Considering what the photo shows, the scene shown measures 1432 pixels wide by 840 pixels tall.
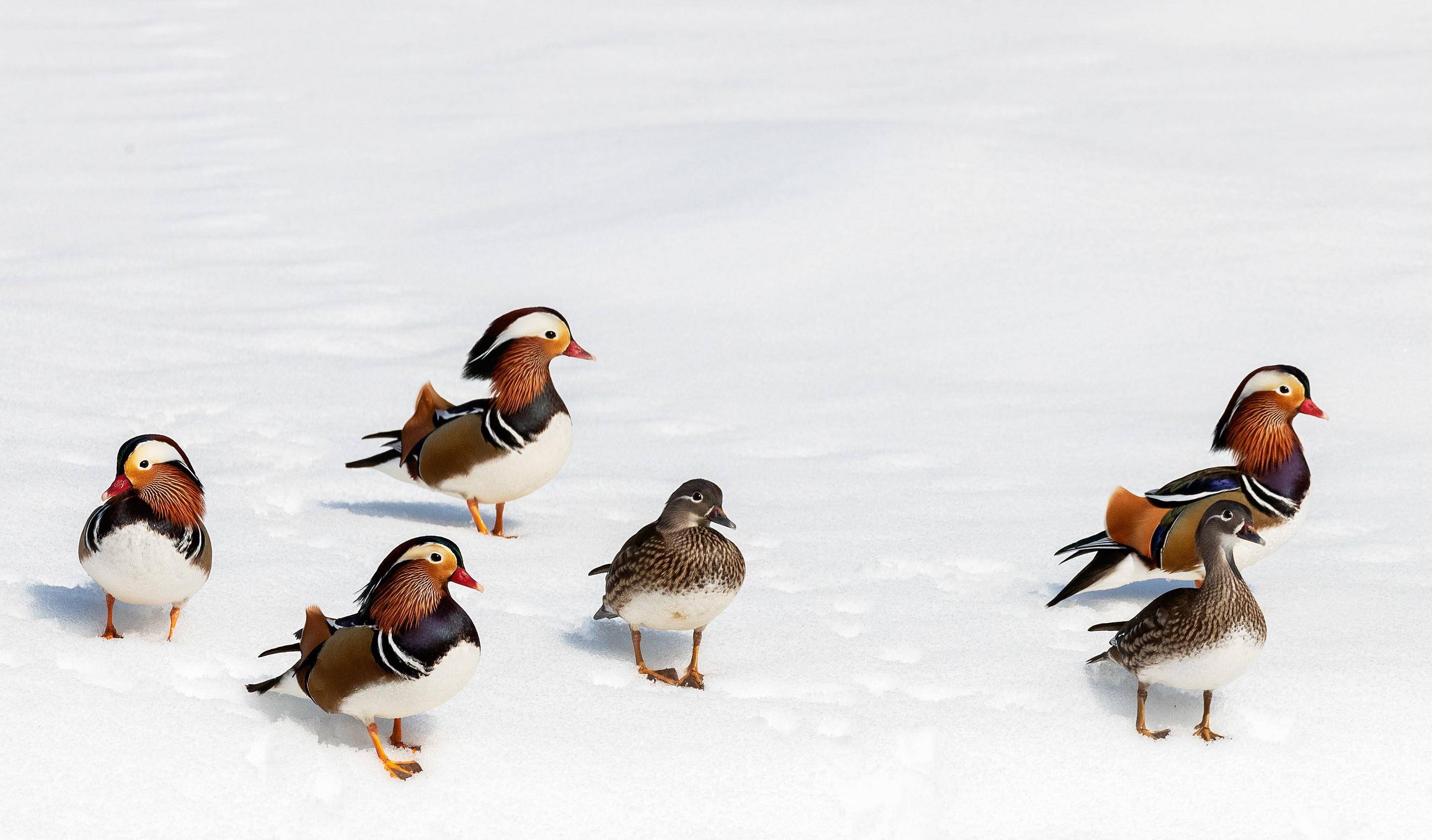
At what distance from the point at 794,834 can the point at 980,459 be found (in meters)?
3.72

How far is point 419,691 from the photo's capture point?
160 inches

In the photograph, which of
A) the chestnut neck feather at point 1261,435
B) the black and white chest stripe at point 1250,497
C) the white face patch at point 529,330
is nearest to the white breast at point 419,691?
the white face patch at point 529,330

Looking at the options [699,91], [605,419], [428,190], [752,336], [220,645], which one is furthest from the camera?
[699,91]

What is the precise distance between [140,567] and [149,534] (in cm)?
11

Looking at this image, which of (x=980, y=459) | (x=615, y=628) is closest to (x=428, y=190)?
(x=980, y=459)

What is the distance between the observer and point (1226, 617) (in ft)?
14.3

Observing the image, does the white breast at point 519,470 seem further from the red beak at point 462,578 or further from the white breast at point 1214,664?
the white breast at point 1214,664

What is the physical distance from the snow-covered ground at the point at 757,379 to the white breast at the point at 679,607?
0.23 metres

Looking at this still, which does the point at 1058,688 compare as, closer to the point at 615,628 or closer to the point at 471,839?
the point at 615,628

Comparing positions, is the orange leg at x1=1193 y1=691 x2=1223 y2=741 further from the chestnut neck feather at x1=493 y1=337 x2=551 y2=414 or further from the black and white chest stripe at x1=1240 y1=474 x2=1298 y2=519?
the chestnut neck feather at x1=493 y1=337 x2=551 y2=414

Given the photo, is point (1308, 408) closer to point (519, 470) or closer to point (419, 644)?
point (519, 470)

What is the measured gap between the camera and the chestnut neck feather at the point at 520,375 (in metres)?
6.31

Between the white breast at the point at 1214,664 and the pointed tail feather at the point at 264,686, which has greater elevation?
the white breast at the point at 1214,664

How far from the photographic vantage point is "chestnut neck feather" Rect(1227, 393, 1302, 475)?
5559 millimetres
